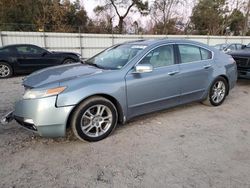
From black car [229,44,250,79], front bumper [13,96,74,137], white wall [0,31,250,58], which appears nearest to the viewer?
front bumper [13,96,74,137]

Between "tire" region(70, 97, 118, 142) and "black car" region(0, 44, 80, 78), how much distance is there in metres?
6.87

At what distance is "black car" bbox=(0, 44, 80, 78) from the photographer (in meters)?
Answer: 8.75

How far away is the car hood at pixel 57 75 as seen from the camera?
3248 millimetres

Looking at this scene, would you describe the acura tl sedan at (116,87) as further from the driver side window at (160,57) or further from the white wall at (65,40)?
the white wall at (65,40)

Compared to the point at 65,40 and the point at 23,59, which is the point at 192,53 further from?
the point at 65,40

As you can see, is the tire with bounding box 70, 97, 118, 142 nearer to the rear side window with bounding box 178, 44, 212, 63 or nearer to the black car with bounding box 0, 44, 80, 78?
the rear side window with bounding box 178, 44, 212, 63

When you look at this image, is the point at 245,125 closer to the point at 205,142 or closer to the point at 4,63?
the point at 205,142

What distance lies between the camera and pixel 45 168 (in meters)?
2.72

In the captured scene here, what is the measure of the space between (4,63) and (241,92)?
8373 millimetres

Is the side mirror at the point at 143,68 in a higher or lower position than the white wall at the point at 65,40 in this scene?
lower

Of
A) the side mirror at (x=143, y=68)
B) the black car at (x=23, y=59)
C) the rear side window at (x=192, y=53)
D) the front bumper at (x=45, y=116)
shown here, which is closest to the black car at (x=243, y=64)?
the rear side window at (x=192, y=53)

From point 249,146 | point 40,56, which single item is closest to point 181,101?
point 249,146

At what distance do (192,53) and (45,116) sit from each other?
3044mm

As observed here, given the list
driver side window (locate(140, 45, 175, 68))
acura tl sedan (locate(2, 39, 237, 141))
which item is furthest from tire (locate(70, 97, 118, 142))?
driver side window (locate(140, 45, 175, 68))
